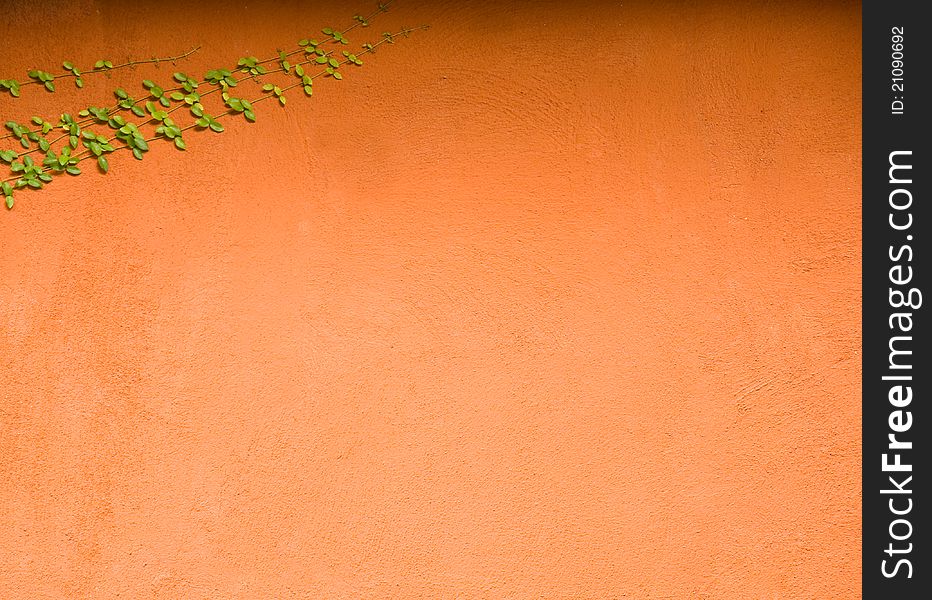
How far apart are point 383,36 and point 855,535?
67.9 inches

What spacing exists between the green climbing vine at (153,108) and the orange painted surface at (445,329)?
39 millimetres

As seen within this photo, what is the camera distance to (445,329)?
1801 millimetres

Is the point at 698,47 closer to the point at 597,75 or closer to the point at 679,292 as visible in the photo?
the point at 597,75

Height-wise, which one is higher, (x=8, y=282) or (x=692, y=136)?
(x=692, y=136)

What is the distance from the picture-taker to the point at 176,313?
1.77 metres

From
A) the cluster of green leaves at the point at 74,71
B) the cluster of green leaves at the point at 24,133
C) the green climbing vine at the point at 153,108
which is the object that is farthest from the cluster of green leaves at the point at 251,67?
the cluster of green leaves at the point at 24,133

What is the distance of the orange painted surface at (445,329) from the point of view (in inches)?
67.1

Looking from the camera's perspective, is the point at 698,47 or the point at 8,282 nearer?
the point at 8,282

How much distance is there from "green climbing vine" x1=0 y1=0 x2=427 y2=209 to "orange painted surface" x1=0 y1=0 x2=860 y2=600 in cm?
4

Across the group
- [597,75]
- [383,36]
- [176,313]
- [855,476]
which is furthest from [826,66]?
[176,313]

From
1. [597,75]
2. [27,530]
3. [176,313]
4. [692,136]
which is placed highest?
[597,75]

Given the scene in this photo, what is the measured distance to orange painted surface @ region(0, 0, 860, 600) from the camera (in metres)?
1.70

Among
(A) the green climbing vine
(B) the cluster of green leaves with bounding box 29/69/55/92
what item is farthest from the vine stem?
(B) the cluster of green leaves with bounding box 29/69/55/92

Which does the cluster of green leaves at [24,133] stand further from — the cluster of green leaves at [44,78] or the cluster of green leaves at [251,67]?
the cluster of green leaves at [251,67]
